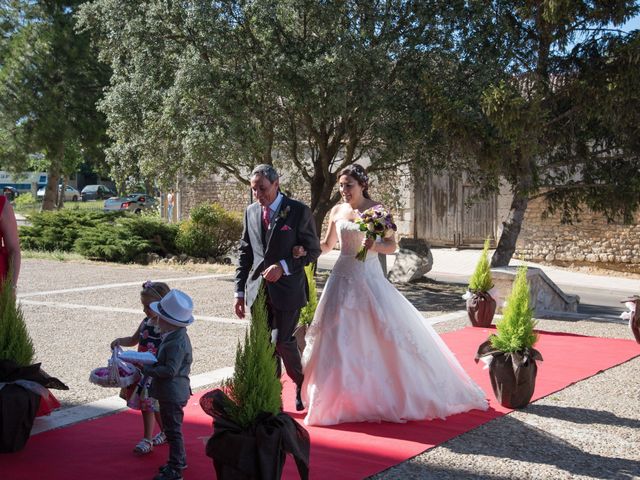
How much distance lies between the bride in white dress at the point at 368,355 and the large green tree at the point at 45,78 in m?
23.2

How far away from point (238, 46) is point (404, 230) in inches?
482

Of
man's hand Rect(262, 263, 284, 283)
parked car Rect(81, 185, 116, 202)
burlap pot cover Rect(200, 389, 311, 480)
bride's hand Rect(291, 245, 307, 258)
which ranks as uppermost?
parked car Rect(81, 185, 116, 202)

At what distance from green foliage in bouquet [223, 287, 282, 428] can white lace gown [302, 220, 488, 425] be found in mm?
1808

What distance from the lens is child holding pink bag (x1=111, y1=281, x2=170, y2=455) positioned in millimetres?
4741

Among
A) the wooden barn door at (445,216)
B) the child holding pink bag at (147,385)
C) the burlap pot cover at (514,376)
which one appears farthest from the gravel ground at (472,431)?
the wooden barn door at (445,216)

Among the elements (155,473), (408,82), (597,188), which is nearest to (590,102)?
(597,188)

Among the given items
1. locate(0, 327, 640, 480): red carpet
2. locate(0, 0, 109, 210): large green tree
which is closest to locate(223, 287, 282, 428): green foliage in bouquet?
locate(0, 327, 640, 480): red carpet

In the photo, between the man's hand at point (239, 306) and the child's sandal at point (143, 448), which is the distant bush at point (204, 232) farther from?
the child's sandal at point (143, 448)

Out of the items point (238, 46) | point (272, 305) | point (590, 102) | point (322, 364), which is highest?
point (238, 46)

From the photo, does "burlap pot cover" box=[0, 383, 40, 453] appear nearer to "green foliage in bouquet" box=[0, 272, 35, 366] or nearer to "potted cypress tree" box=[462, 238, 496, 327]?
"green foliage in bouquet" box=[0, 272, 35, 366]

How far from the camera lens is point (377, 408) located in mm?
5648

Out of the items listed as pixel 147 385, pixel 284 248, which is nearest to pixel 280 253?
pixel 284 248

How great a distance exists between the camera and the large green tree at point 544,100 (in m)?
12.4

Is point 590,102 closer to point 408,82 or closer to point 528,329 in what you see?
point 408,82
